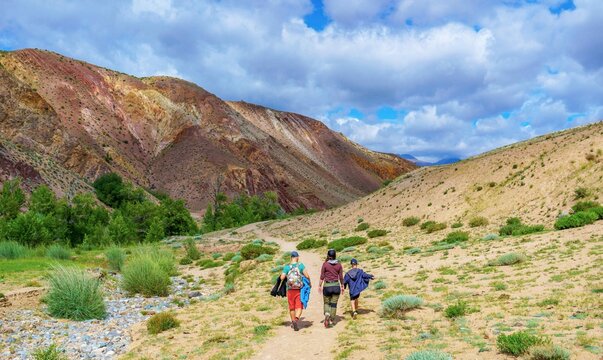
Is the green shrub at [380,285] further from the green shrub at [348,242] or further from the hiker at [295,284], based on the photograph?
the green shrub at [348,242]

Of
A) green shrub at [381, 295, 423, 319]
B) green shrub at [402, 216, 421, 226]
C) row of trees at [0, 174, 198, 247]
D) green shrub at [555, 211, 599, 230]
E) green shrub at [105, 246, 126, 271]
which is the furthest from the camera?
green shrub at [402, 216, 421, 226]

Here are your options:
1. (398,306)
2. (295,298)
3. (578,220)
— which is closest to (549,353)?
(398,306)

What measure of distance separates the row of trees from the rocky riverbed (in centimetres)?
2402

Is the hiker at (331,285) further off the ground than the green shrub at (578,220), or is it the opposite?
the green shrub at (578,220)

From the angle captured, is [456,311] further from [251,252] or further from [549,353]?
[251,252]

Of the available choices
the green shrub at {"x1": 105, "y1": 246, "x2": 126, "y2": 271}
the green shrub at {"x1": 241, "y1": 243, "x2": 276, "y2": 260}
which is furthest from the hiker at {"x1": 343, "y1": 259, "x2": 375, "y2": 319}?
the green shrub at {"x1": 105, "y1": 246, "x2": 126, "y2": 271}

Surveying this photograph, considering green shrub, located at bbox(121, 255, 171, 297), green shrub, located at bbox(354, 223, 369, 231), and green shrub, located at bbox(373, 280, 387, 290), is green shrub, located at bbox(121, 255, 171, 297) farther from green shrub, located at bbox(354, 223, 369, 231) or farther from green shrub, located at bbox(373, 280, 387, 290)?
green shrub, located at bbox(354, 223, 369, 231)

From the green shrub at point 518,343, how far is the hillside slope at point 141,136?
7388 cm

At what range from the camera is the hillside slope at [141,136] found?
85.5 m

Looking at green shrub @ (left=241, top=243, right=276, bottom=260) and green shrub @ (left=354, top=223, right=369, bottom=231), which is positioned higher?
green shrub @ (left=354, top=223, right=369, bottom=231)

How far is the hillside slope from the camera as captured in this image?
85.5 meters

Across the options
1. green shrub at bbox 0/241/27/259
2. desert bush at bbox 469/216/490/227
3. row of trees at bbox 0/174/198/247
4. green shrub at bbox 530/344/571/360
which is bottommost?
green shrub at bbox 530/344/571/360

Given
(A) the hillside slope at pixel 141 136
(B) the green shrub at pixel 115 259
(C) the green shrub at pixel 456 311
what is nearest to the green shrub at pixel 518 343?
(C) the green shrub at pixel 456 311

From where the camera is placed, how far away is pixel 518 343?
775 centimetres
